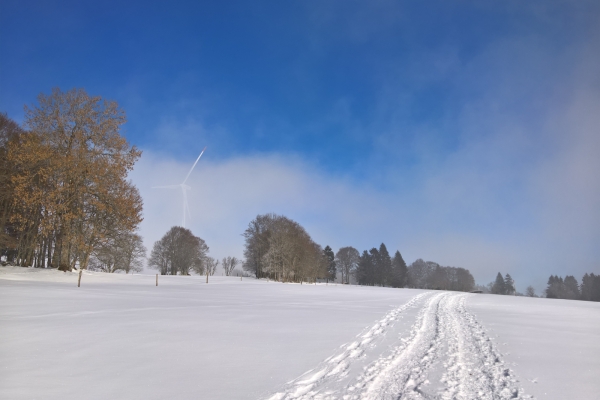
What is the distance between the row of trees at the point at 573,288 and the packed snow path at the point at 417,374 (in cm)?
8836

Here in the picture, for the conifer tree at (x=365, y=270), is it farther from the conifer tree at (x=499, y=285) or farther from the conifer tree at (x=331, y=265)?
the conifer tree at (x=499, y=285)

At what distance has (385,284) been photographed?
10325 centimetres

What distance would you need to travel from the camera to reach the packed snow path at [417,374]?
4676mm

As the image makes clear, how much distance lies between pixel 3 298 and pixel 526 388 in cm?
1573

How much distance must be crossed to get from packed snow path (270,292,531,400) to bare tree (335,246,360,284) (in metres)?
102

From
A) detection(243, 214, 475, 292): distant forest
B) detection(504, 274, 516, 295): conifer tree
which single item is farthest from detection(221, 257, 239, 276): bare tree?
detection(504, 274, 516, 295): conifer tree

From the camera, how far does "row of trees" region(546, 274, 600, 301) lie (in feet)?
270

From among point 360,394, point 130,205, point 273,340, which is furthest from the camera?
point 130,205

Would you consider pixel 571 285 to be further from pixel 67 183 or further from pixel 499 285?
pixel 67 183

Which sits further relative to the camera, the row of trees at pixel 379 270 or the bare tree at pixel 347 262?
the bare tree at pixel 347 262

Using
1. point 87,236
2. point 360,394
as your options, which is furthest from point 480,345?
point 87,236

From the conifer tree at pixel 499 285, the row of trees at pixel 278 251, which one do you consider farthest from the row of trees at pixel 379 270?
the conifer tree at pixel 499 285

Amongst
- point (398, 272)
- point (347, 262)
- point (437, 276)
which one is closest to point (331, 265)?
point (347, 262)

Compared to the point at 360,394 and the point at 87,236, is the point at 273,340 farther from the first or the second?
the point at 87,236
